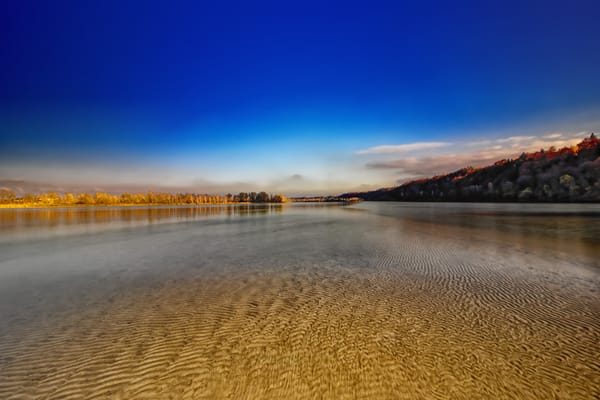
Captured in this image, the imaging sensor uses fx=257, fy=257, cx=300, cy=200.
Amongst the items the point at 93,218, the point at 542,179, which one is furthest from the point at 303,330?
the point at 542,179

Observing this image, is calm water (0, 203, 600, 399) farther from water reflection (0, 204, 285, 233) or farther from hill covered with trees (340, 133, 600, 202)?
hill covered with trees (340, 133, 600, 202)

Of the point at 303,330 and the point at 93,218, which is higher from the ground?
the point at 93,218

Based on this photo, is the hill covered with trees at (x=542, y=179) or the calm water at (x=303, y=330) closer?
the calm water at (x=303, y=330)

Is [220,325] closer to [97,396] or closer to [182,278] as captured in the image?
[97,396]

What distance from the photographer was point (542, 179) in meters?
115

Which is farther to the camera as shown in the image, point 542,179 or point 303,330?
point 542,179

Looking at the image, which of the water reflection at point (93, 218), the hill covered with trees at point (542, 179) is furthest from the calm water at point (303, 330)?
the hill covered with trees at point (542, 179)

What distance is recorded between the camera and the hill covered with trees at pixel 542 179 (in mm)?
98938

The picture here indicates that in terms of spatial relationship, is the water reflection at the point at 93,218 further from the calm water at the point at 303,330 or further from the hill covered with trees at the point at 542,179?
the hill covered with trees at the point at 542,179

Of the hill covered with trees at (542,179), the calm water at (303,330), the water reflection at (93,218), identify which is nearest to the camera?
the calm water at (303,330)

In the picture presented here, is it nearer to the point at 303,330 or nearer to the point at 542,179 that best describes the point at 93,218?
the point at 303,330

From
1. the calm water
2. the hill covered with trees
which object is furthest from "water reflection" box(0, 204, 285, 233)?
the hill covered with trees

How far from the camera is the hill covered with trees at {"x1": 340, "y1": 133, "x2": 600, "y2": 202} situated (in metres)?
98.9

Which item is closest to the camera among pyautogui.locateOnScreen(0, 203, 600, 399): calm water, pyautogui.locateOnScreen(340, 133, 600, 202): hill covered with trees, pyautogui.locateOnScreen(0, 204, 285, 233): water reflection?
pyautogui.locateOnScreen(0, 203, 600, 399): calm water
